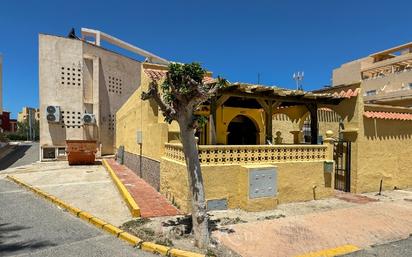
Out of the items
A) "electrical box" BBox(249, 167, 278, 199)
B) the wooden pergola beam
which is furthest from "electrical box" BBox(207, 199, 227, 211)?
the wooden pergola beam

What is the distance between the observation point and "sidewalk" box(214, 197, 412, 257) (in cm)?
584

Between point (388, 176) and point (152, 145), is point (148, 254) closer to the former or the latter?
point (152, 145)

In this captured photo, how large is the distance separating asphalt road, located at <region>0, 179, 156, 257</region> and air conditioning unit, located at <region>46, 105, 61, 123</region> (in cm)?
1681

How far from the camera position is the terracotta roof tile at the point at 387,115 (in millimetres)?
11030

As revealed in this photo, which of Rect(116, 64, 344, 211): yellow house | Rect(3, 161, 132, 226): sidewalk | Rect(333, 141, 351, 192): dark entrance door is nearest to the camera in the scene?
Rect(3, 161, 132, 226): sidewalk

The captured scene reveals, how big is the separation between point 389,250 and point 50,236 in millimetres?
7235

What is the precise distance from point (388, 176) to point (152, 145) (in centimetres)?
958

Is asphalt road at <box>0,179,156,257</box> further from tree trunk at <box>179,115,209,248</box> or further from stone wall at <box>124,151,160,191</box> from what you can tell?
stone wall at <box>124,151,160,191</box>

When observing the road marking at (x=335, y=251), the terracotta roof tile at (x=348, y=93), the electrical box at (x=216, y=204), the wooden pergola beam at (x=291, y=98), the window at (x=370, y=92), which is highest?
the window at (x=370, y=92)

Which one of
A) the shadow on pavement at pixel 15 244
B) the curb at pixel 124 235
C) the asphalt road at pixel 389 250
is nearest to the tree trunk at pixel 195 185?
the curb at pixel 124 235

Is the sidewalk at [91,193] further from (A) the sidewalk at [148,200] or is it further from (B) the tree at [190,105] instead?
(B) the tree at [190,105]

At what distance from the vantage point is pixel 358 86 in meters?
11.0

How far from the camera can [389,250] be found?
5879mm

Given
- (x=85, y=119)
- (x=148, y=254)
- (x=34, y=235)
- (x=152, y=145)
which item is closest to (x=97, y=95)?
(x=85, y=119)
